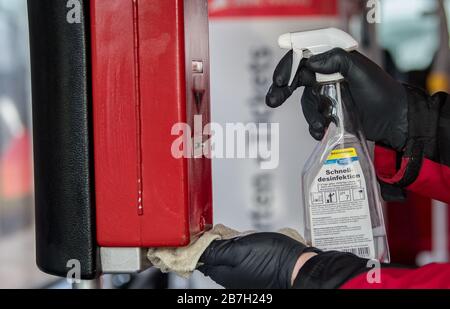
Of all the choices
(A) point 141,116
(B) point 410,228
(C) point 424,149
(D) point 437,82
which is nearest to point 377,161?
(C) point 424,149

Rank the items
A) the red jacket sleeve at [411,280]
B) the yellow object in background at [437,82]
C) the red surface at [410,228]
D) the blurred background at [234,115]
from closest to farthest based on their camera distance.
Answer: the red jacket sleeve at [411,280] → the blurred background at [234,115] → the red surface at [410,228] → the yellow object in background at [437,82]

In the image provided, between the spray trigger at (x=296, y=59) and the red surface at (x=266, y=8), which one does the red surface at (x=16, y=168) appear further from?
the spray trigger at (x=296, y=59)

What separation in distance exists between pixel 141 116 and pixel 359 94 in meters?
0.38

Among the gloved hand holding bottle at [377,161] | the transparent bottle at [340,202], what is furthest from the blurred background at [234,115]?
the transparent bottle at [340,202]

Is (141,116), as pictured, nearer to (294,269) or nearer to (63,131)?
(63,131)

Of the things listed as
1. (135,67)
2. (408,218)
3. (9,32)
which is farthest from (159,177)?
(408,218)

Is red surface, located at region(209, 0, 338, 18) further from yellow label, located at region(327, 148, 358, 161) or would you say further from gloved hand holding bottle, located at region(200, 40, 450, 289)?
yellow label, located at region(327, 148, 358, 161)

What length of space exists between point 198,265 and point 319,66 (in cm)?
33

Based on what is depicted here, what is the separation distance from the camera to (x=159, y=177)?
2.95 ft

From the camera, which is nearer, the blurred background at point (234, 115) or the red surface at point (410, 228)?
the blurred background at point (234, 115)

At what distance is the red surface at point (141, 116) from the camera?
0.89 metres

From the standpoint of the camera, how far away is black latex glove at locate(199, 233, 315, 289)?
961 mm

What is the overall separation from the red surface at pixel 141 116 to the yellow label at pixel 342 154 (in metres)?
0.22
